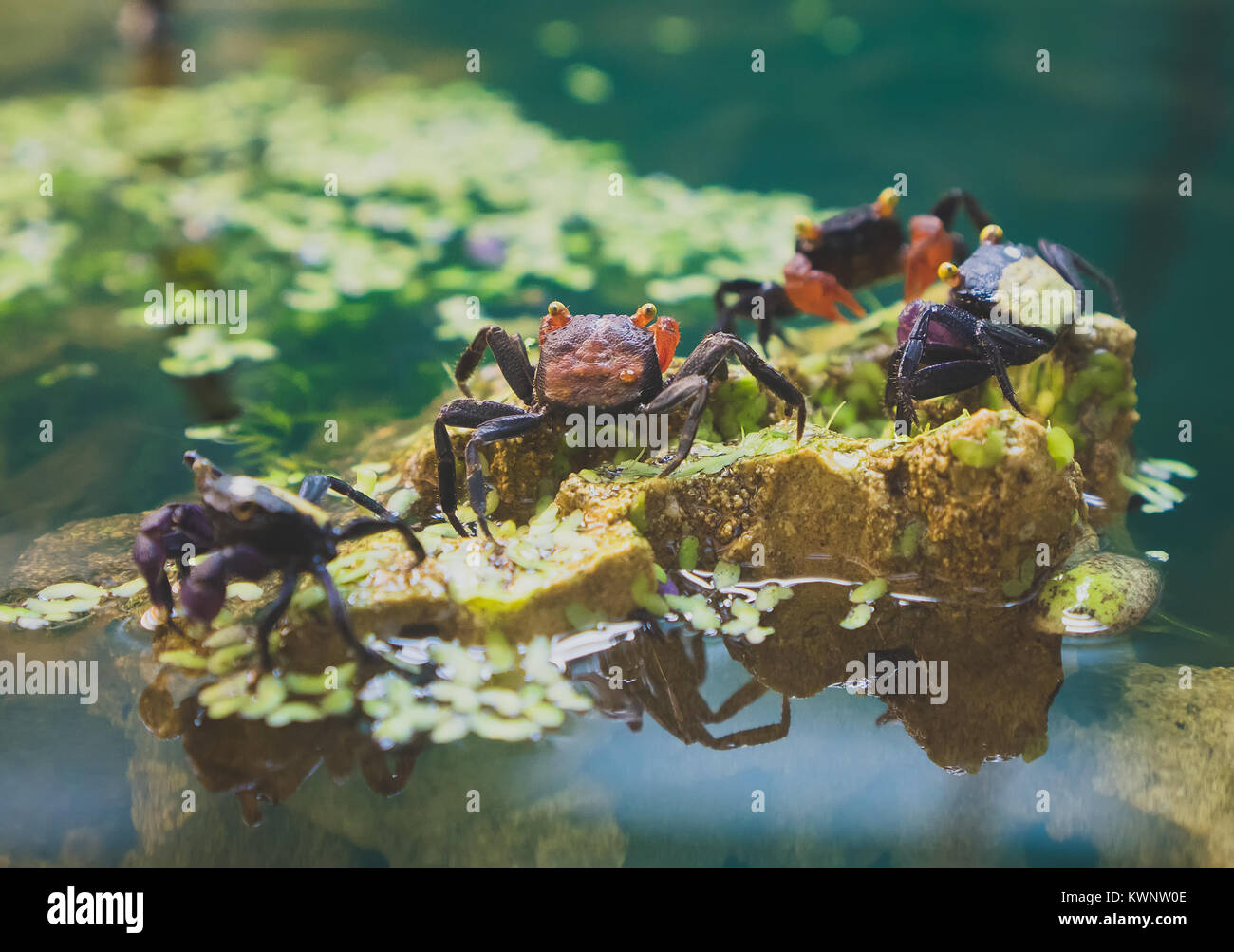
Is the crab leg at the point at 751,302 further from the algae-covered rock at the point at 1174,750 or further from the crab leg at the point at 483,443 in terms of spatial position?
the algae-covered rock at the point at 1174,750

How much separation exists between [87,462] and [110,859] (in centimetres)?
217

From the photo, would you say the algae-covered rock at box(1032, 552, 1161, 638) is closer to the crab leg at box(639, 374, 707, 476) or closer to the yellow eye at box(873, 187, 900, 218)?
the crab leg at box(639, 374, 707, 476)

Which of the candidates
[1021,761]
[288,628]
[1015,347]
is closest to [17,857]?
[288,628]

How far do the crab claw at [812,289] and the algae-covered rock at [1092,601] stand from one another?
4.66ft

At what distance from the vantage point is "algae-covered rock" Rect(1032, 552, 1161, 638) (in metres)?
2.99

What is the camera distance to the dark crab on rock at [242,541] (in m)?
2.60

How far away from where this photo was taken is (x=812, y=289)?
12.7ft

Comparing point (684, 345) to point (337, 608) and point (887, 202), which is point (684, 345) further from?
point (337, 608)

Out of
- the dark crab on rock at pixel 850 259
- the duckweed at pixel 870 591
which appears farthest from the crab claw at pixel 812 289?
the duckweed at pixel 870 591

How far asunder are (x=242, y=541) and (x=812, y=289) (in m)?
2.39

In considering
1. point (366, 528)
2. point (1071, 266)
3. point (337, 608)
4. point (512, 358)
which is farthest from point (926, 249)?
point (337, 608)

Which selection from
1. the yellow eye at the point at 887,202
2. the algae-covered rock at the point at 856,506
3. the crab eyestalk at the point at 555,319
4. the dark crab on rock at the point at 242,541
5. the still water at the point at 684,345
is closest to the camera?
the still water at the point at 684,345

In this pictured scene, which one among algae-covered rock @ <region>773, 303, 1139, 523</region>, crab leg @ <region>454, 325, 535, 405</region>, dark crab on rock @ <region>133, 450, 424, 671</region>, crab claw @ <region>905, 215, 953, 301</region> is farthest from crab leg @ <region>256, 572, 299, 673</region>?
crab claw @ <region>905, 215, 953, 301</region>

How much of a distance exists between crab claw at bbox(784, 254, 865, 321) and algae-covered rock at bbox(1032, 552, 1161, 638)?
142cm
